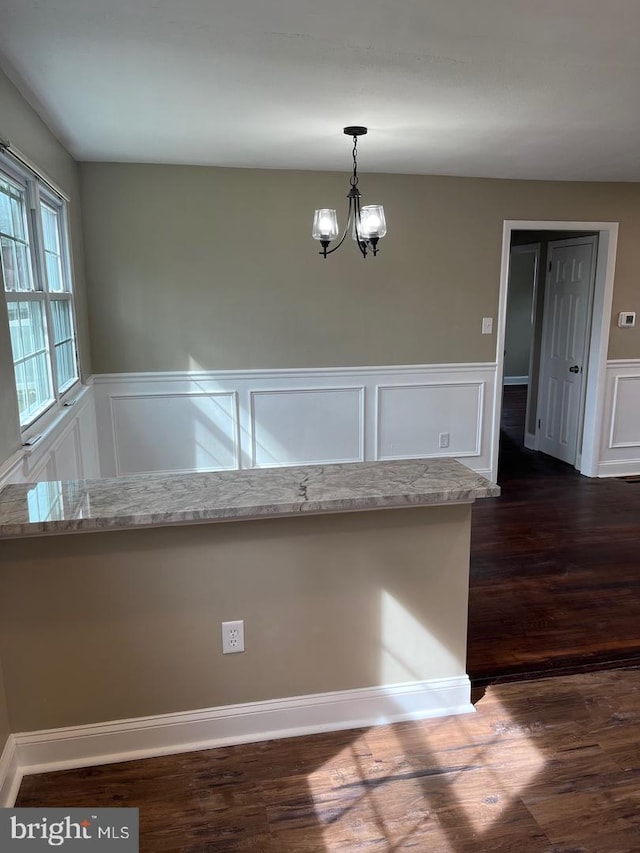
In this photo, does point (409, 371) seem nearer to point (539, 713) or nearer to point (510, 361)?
point (539, 713)

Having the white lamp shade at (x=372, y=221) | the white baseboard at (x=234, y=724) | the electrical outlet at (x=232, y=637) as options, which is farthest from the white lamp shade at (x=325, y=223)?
the white baseboard at (x=234, y=724)

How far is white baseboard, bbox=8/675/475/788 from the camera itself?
1.95 m

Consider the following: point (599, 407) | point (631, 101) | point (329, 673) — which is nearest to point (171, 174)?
point (631, 101)

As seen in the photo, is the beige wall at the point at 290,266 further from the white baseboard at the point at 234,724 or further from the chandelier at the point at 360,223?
the white baseboard at the point at 234,724

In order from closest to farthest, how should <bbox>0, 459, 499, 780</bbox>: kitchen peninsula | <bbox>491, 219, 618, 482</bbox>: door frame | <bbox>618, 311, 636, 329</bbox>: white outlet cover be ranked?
<bbox>0, 459, 499, 780</bbox>: kitchen peninsula, <bbox>491, 219, 618, 482</bbox>: door frame, <bbox>618, 311, 636, 329</bbox>: white outlet cover

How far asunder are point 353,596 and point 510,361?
9132 millimetres

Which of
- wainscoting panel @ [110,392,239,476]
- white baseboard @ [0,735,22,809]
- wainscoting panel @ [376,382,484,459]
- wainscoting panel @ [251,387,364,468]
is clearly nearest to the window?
wainscoting panel @ [110,392,239,476]

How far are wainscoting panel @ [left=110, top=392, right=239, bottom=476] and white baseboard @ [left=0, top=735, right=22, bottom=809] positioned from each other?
9.13 feet

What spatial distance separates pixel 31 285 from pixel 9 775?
198 cm

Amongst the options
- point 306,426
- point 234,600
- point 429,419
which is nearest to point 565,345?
point 429,419

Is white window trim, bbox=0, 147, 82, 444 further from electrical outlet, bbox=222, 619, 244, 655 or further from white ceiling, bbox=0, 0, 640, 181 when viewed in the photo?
electrical outlet, bbox=222, 619, 244, 655

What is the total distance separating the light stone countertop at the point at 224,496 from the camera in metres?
1.79

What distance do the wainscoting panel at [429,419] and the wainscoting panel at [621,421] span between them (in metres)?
1.16

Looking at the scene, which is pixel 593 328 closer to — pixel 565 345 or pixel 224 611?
pixel 565 345
